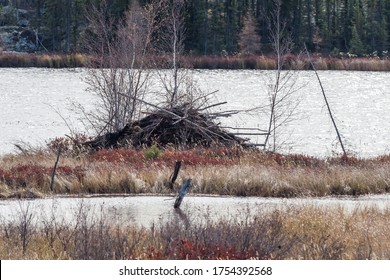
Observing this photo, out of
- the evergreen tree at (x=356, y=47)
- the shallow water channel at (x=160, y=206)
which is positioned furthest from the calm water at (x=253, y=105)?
the evergreen tree at (x=356, y=47)

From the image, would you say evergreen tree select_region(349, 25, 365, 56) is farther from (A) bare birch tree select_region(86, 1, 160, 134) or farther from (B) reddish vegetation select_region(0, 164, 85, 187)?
(B) reddish vegetation select_region(0, 164, 85, 187)

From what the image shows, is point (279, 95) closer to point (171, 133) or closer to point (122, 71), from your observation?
point (122, 71)

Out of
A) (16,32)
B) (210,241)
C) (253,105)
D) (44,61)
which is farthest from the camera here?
(16,32)

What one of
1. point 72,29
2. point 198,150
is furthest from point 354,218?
point 72,29

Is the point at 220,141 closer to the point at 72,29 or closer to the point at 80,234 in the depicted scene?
the point at 80,234

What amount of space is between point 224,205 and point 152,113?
331 inches

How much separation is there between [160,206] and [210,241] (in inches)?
240

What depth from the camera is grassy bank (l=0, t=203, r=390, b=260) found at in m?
9.30

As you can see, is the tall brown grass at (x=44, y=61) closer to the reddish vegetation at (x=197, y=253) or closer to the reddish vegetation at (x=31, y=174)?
the reddish vegetation at (x=31, y=174)

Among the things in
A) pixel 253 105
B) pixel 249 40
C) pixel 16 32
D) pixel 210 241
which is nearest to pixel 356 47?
pixel 249 40

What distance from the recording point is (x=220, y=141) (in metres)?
23.9

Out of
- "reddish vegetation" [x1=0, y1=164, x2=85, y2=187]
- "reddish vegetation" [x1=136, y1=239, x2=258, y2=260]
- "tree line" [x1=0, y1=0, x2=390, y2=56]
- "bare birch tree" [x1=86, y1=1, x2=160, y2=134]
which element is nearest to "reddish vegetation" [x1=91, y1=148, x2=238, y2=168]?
"reddish vegetation" [x1=0, y1=164, x2=85, y2=187]

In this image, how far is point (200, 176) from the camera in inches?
722

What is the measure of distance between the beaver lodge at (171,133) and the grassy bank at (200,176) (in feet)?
8.09
